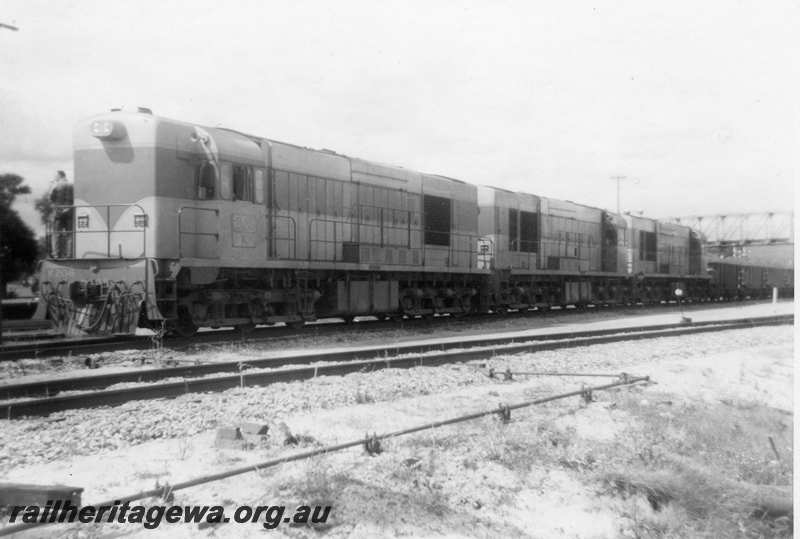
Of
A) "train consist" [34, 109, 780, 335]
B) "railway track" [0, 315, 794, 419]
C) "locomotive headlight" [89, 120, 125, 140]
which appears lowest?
"railway track" [0, 315, 794, 419]

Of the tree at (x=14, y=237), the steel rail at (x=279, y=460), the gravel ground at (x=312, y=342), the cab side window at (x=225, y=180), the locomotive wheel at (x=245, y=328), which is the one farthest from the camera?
the tree at (x=14, y=237)

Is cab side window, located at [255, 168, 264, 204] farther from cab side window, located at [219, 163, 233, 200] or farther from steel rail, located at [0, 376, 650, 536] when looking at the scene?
steel rail, located at [0, 376, 650, 536]

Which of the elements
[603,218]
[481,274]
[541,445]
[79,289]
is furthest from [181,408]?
[603,218]

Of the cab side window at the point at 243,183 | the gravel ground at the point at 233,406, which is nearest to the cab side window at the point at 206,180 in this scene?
the cab side window at the point at 243,183

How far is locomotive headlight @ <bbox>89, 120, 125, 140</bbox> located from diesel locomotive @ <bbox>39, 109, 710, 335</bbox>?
2cm

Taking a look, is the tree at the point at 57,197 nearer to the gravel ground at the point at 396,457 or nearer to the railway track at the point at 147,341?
the railway track at the point at 147,341

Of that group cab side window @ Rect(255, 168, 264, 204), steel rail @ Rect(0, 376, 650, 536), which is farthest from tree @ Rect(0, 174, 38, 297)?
steel rail @ Rect(0, 376, 650, 536)

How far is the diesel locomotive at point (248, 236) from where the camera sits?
1060cm

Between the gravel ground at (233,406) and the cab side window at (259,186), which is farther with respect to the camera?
the cab side window at (259,186)

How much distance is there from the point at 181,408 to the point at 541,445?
3326mm

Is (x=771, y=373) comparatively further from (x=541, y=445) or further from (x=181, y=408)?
(x=181, y=408)

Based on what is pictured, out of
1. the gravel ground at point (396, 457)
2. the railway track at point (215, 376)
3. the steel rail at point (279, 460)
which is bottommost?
the gravel ground at point (396, 457)

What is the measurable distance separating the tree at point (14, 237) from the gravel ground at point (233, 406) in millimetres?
17279

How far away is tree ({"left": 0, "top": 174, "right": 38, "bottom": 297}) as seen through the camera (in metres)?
21.1
